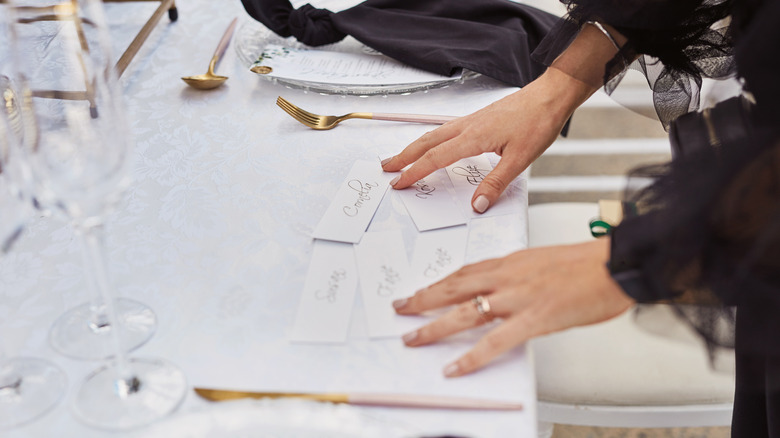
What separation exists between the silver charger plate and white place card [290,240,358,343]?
37 centimetres

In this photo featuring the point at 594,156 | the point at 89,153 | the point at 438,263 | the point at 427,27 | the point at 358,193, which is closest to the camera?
the point at 89,153

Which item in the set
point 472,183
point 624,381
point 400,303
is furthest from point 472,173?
point 624,381

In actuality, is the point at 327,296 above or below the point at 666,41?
below

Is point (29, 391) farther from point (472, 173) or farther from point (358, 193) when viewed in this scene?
point (472, 173)

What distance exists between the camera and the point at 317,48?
119 cm

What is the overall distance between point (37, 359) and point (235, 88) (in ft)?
1.94

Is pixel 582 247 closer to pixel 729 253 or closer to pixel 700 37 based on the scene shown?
pixel 729 253

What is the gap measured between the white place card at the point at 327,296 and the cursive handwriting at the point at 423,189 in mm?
132

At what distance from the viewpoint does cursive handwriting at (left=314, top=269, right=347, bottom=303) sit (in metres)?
0.70

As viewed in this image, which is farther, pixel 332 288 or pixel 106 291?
pixel 332 288

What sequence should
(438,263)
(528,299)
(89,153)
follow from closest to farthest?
(89,153), (528,299), (438,263)

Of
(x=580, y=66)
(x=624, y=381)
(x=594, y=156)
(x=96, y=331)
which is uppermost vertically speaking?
(x=580, y=66)

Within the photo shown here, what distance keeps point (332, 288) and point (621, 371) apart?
522mm

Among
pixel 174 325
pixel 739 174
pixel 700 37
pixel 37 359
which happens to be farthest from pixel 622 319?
pixel 37 359
